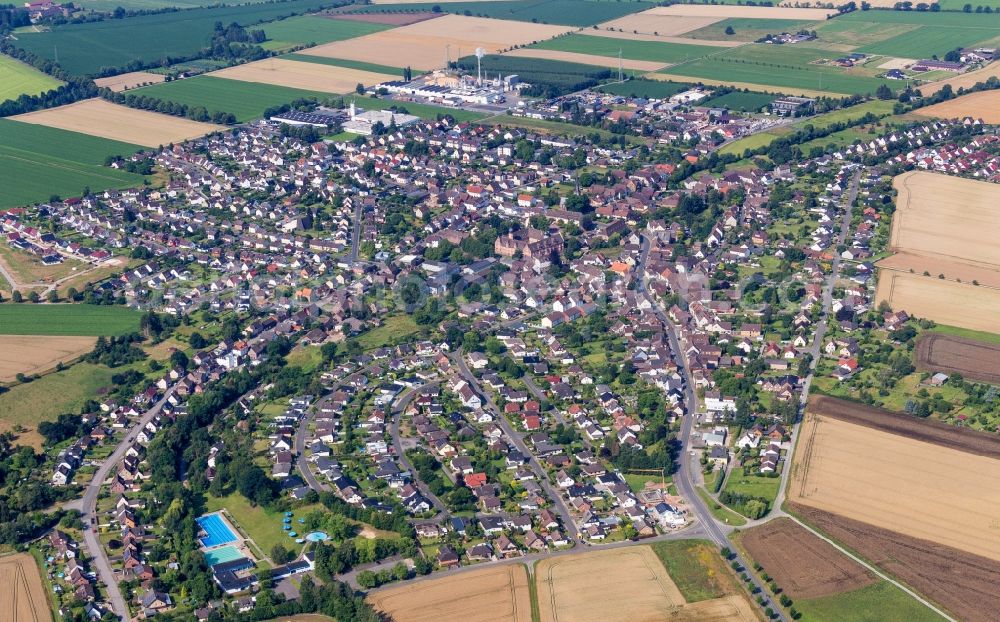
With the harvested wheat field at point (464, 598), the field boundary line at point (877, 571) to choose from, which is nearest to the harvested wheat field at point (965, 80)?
the field boundary line at point (877, 571)

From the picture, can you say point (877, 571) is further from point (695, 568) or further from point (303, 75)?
point (303, 75)

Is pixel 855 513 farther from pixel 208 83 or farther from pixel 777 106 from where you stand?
pixel 208 83

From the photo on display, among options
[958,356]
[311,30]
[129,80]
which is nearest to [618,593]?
[958,356]

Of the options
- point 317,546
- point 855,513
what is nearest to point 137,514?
point 317,546

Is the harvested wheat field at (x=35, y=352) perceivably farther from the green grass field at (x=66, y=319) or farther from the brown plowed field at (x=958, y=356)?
the brown plowed field at (x=958, y=356)

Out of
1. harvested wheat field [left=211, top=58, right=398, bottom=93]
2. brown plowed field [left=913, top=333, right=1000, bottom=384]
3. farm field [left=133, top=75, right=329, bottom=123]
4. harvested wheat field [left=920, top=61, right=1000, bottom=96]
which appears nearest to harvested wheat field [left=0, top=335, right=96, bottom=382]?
brown plowed field [left=913, top=333, right=1000, bottom=384]
